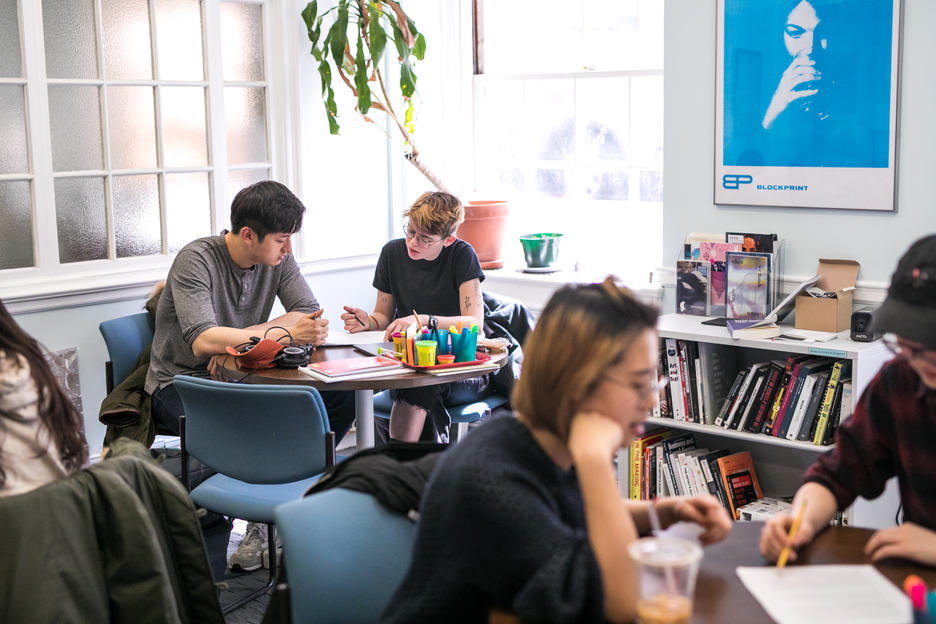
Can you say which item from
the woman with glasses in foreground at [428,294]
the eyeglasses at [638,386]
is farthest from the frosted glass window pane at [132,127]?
the eyeglasses at [638,386]

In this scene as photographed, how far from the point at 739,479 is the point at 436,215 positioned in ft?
5.08

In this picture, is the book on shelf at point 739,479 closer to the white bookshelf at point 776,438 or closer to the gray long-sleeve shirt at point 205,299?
Answer: the white bookshelf at point 776,438

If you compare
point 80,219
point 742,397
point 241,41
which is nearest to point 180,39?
point 241,41

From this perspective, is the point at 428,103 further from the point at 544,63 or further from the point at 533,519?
the point at 533,519

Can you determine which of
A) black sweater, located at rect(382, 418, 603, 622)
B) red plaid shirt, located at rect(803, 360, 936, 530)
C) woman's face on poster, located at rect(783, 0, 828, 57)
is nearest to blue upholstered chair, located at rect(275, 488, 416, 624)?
black sweater, located at rect(382, 418, 603, 622)

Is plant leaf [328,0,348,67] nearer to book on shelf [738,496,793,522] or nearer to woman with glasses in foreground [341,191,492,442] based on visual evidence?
woman with glasses in foreground [341,191,492,442]

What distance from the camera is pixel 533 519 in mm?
1399

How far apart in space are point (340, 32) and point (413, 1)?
81cm

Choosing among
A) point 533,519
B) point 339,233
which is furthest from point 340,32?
point 533,519

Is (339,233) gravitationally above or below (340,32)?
below

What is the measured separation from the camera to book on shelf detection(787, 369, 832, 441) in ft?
11.3

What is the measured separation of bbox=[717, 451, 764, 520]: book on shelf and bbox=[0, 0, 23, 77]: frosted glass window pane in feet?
10.3

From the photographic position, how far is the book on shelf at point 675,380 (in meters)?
3.79

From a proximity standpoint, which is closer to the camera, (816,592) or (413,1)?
(816,592)
